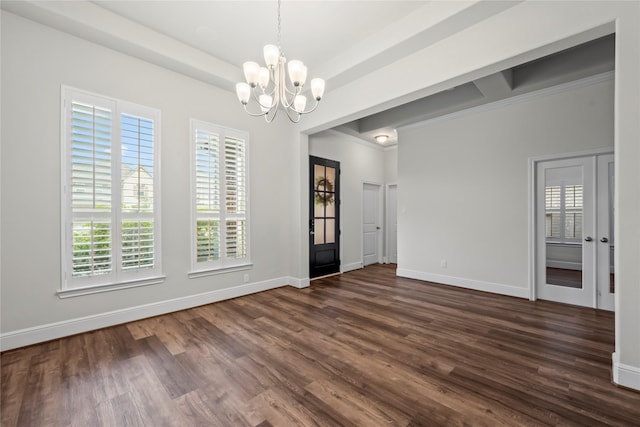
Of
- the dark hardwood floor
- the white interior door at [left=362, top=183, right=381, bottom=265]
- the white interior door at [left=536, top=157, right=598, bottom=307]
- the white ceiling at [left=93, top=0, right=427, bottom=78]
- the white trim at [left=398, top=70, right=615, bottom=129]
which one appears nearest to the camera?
the dark hardwood floor

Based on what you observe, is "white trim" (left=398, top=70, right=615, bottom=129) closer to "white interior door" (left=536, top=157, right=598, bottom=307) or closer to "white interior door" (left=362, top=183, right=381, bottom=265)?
"white interior door" (left=536, top=157, right=598, bottom=307)

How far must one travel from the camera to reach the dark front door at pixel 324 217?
17.3ft

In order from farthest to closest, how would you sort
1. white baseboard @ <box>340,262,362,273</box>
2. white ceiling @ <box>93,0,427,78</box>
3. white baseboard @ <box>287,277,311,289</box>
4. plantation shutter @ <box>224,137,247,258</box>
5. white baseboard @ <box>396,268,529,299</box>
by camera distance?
white baseboard @ <box>340,262,362,273</box>, white baseboard @ <box>287,277,311,289</box>, white baseboard @ <box>396,268,529,299</box>, plantation shutter @ <box>224,137,247,258</box>, white ceiling @ <box>93,0,427,78</box>

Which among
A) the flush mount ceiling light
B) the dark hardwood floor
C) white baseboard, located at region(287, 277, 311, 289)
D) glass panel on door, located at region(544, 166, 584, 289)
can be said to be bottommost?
the dark hardwood floor

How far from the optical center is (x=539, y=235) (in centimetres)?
401

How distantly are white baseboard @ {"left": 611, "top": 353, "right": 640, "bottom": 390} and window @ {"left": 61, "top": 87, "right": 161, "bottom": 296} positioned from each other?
14.6 ft

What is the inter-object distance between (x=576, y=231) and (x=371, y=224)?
3.85 metres

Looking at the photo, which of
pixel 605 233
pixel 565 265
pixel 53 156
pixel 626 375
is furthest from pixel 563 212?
pixel 53 156

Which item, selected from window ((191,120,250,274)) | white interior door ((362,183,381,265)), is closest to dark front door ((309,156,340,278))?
white interior door ((362,183,381,265))

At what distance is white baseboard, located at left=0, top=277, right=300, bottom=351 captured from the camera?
2543 mm

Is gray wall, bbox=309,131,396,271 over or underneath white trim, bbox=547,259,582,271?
over

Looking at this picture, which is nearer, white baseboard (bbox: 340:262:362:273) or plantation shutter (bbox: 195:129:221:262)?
plantation shutter (bbox: 195:129:221:262)

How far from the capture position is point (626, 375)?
77.3 inches

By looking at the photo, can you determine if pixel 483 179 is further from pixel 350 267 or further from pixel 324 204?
pixel 350 267
